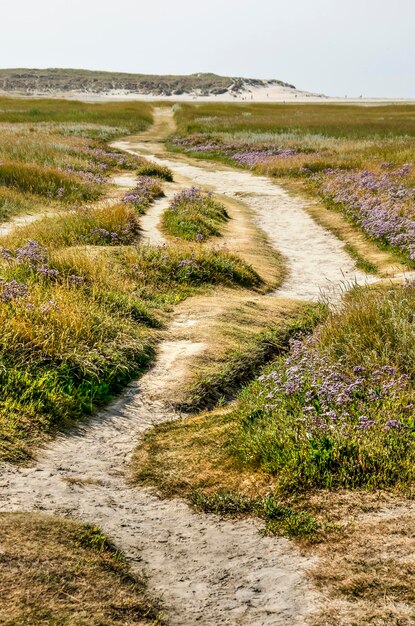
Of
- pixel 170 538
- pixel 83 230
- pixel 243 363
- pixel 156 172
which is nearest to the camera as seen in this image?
pixel 170 538

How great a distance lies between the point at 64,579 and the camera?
392cm

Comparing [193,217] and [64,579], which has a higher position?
[193,217]

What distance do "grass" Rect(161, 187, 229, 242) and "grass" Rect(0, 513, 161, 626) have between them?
12.7 m

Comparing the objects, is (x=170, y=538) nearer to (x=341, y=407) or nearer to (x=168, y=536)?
(x=168, y=536)

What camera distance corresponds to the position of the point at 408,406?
5.99 m

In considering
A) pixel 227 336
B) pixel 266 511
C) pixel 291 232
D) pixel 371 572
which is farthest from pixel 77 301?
pixel 291 232

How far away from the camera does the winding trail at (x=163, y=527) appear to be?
3.96m

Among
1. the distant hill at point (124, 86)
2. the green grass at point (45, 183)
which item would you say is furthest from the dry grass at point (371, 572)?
the distant hill at point (124, 86)

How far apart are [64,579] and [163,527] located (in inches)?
51.4

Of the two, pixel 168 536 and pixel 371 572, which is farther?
pixel 168 536

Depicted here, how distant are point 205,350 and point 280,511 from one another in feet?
14.2

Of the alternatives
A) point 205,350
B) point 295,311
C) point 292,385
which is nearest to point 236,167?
point 295,311

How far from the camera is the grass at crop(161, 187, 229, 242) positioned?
17500mm

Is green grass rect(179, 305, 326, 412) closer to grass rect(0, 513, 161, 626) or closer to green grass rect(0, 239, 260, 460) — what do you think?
green grass rect(0, 239, 260, 460)
